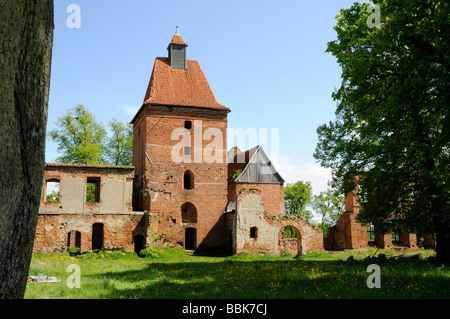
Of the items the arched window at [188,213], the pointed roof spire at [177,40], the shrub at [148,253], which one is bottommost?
the shrub at [148,253]

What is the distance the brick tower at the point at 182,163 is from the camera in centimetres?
2606

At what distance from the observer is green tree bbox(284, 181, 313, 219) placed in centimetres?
5012

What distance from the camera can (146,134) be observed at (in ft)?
86.6

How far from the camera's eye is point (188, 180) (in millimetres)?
28641

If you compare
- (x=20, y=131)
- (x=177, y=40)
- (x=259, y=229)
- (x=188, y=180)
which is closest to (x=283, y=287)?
(x=20, y=131)

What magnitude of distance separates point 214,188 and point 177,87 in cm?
817

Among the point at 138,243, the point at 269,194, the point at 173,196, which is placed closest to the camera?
the point at 173,196

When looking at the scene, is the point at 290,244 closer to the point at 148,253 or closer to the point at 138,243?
the point at 148,253

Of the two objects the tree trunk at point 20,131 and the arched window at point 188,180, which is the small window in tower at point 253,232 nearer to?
the arched window at point 188,180

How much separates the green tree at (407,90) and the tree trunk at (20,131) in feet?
25.9

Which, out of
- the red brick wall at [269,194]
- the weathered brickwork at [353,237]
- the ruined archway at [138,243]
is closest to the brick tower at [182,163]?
the ruined archway at [138,243]

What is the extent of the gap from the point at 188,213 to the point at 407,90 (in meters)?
20.2
